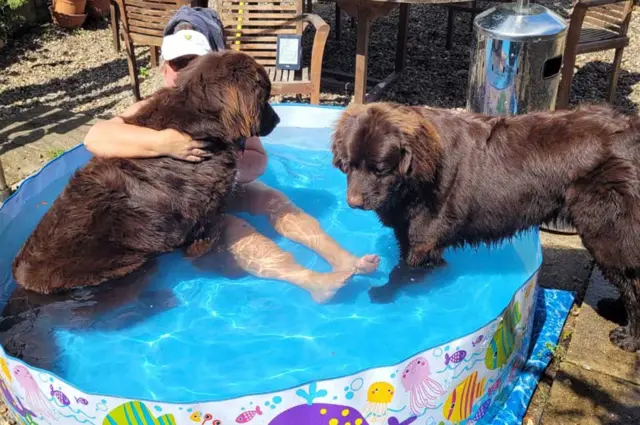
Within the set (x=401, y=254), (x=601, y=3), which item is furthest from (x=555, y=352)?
(x=601, y=3)

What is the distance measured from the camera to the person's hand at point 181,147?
3.14m

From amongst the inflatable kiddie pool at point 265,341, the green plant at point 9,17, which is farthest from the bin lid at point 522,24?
the green plant at point 9,17

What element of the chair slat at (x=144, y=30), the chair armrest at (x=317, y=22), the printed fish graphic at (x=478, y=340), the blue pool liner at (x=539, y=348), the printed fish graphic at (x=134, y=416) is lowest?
the blue pool liner at (x=539, y=348)

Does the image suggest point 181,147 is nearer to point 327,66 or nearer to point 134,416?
point 134,416

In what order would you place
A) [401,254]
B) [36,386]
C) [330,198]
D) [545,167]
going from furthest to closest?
[330,198]
[401,254]
[545,167]
[36,386]

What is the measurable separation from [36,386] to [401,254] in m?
2.05

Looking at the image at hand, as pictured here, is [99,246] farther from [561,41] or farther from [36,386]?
[561,41]

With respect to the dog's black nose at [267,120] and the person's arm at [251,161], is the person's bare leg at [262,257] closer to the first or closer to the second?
the person's arm at [251,161]

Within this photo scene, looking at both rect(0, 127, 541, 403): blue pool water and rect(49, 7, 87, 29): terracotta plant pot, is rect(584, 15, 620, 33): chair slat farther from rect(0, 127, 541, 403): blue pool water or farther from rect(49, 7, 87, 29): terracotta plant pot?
rect(49, 7, 87, 29): terracotta plant pot

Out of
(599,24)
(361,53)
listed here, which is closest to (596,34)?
(599,24)

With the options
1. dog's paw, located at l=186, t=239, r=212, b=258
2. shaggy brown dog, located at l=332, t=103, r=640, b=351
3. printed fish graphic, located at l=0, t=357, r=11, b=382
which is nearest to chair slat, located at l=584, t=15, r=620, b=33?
shaggy brown dog, located at l=332, t=103, r=640, b=351

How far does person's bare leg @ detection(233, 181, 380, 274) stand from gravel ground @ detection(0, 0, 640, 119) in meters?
2.82

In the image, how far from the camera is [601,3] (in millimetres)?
5656

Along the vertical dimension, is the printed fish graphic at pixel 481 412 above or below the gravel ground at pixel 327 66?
below
